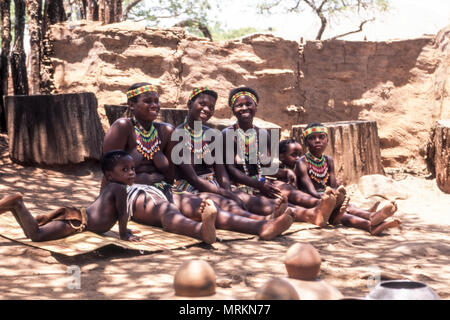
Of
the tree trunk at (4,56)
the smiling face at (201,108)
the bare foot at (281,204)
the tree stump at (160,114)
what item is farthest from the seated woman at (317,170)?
the tree trunk at (4,56)

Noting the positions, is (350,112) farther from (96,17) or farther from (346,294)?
(346,294)

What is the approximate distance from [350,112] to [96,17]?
562cm

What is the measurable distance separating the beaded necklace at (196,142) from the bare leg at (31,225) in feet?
5.80

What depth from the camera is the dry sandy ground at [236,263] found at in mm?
3320

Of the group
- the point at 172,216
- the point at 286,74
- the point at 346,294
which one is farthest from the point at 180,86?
the point at 346,294

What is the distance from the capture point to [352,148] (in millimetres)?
7828

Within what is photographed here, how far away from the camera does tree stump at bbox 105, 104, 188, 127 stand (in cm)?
744

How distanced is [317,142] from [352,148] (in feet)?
6.07

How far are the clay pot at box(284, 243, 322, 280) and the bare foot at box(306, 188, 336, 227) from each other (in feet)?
8.94

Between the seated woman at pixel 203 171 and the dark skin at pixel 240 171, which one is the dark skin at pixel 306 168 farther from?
the seated woman at pixel 203 171

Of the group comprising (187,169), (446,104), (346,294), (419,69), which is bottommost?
(346,294)

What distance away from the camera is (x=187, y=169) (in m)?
5.49

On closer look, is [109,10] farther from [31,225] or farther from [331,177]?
[31,225]

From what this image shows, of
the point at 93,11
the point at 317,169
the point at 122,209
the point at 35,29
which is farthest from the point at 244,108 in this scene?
the point at 93,11
